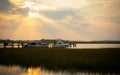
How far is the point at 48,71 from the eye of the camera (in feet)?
48.1

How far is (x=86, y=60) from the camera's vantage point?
53.5 feet

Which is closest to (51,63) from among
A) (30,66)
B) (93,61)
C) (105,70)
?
(30,66)

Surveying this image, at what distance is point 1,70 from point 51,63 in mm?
3135

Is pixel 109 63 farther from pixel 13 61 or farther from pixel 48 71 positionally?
pixel 13 61

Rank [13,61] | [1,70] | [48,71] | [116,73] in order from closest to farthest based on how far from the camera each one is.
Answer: [116,73] → [48,71] → [1,70] → [13,61]

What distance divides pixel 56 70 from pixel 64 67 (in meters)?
0.73

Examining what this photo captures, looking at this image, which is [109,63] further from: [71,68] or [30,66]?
[30,66]

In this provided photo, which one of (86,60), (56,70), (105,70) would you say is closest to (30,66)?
(56,70)

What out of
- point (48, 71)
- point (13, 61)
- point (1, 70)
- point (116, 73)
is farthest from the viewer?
point (13, 61)

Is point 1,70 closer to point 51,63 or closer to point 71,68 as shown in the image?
point 51,63

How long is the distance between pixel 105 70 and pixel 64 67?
8.00 feet

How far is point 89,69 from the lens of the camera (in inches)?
580

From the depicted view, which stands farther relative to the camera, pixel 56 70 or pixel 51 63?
pixel 51 63

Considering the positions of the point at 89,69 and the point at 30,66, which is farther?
the point at 30,66
